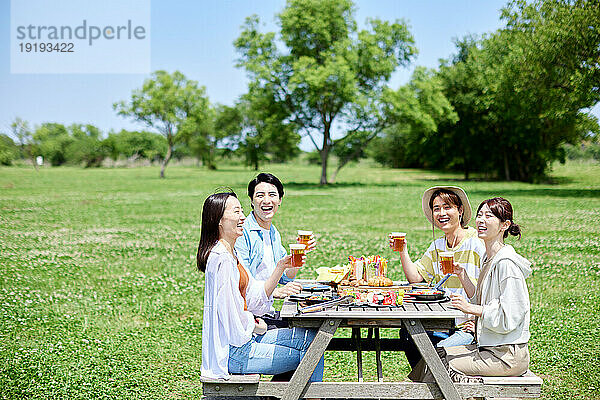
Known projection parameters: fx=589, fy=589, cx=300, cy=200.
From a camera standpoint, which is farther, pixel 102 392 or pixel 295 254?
pixel 102 392

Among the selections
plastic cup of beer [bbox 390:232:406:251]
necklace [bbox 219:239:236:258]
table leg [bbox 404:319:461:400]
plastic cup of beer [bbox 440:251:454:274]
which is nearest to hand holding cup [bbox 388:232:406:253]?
plastic cup of beer [bbox 390:232:406:251]

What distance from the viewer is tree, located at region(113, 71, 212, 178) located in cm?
5847

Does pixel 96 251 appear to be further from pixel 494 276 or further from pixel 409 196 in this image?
pixel 409 196

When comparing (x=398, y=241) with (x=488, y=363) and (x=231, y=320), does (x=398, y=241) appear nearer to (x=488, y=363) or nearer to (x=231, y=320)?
(x=488, y=363)

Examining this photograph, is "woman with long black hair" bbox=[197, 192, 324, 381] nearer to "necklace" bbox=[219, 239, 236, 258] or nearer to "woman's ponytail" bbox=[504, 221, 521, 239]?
"necklace" bbox=[219, 239, 236, 258]

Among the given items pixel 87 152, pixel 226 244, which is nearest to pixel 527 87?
pixel 226 244

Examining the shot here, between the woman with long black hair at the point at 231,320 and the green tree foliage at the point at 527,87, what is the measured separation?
84.4 feet

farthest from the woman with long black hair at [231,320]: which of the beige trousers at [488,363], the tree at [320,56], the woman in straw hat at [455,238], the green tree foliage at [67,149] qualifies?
the green tree foliage at [67,149]

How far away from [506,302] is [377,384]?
1.02m

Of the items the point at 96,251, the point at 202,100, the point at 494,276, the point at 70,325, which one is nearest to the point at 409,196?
the point at 96,251

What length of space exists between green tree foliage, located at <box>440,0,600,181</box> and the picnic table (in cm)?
2544

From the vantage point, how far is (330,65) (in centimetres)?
3762

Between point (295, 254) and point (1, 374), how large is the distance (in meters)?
3.80

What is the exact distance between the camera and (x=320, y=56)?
131 ft
